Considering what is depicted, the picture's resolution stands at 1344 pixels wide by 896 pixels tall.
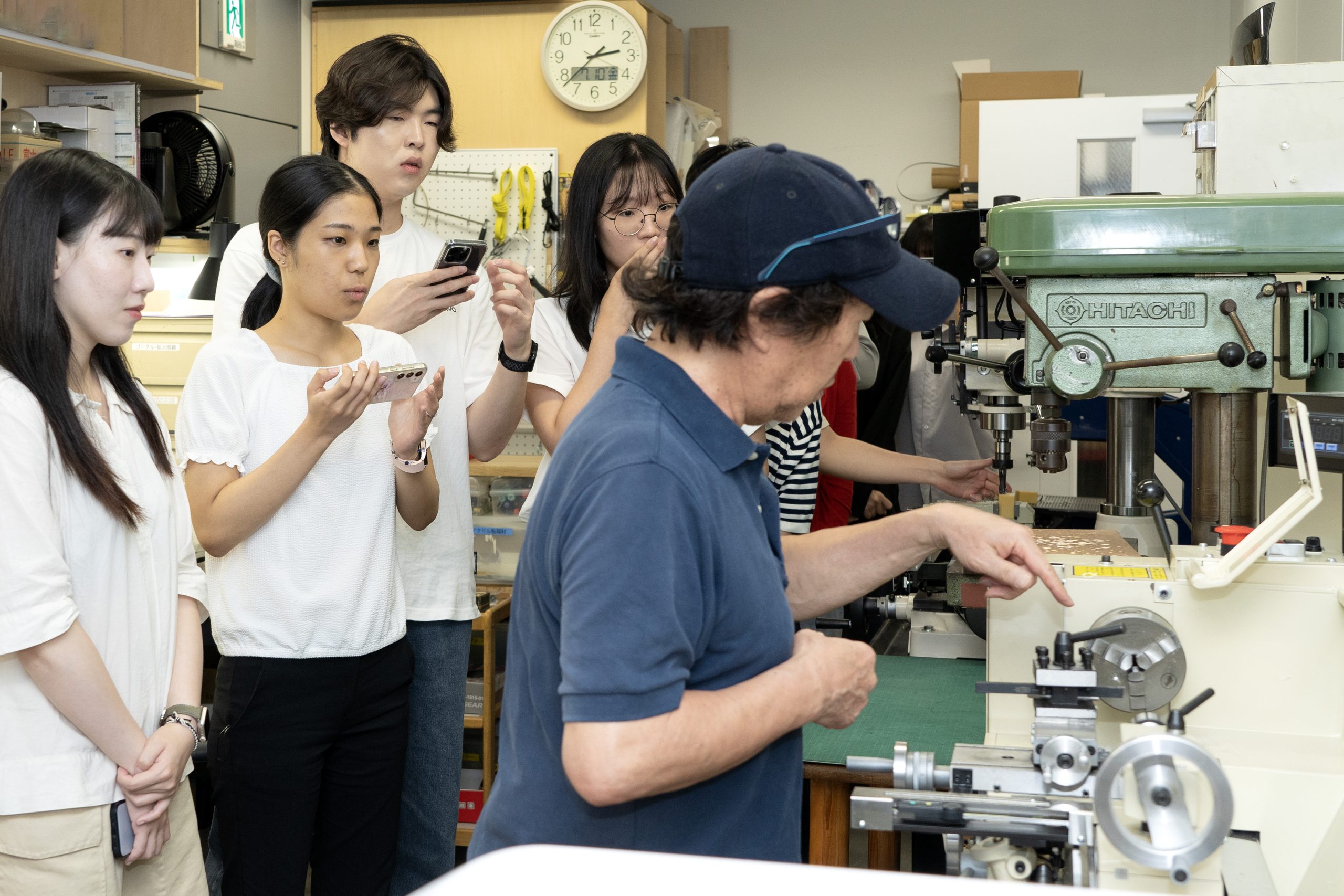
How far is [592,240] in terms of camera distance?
1990 mm

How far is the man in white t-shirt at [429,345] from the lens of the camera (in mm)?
1886

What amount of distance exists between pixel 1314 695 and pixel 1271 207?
0.61m

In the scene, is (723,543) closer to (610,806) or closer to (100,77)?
(610,806)

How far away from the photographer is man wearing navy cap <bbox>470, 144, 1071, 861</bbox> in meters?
0.90

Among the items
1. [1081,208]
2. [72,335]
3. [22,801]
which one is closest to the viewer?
[22,801]

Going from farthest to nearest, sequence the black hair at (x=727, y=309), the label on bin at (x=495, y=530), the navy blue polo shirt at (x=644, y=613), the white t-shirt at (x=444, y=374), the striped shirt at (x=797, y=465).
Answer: the label on bin at (x=495, y=530) → the striped shirt at (x=797, y=465) → the white t-shirt at (x=444, y=374) → the black hair at (x=727, y=309) → the navy blue polo shirt at (x=644, y=613)

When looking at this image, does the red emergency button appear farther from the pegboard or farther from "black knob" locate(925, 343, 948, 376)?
the pegboard

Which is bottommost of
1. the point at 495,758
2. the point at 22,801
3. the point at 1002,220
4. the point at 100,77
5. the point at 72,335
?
the point at 495,758

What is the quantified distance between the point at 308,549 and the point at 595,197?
2.45 ft

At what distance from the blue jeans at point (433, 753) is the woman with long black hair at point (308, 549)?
114 mm

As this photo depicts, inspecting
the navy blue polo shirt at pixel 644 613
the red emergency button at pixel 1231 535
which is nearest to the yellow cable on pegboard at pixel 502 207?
the red emergency button at pixel 1231 535

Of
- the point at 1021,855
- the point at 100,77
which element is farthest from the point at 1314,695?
the point at 100,77

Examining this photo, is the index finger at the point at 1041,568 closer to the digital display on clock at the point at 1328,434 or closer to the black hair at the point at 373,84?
the digital display on clock at the point at 1328,434

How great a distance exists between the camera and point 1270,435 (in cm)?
175
